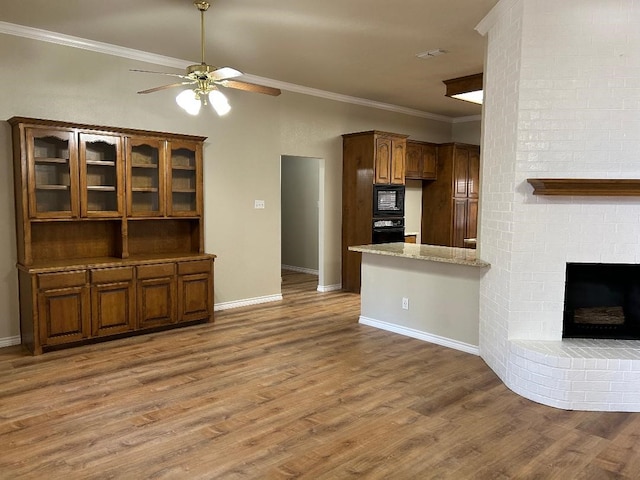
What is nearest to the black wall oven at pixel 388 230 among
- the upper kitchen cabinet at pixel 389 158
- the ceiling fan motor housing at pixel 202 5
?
the upper kitchen cabinet at pixel 389 158

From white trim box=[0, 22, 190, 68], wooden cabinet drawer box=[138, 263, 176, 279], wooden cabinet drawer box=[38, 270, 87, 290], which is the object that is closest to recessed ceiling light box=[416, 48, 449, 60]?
white trim box=[0, 22, 190, 68]

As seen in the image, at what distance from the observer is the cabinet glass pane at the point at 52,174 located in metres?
4.33

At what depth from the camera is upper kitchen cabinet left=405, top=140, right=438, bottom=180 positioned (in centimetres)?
782

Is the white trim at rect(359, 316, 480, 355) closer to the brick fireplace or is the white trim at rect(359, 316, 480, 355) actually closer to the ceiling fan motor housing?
the brick fireplace

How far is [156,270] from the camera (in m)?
4.82

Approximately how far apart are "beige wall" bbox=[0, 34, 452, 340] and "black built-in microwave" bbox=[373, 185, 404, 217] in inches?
25.9

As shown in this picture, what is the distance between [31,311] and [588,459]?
4291 millimetres

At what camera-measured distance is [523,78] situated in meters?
3.41

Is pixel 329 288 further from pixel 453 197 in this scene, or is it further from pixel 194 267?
pixel 453 197

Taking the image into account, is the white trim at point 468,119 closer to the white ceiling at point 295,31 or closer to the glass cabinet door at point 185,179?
the white ceiling at point 295,31

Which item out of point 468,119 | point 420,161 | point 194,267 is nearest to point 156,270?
point 194,267

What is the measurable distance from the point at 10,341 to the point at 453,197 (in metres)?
6.61

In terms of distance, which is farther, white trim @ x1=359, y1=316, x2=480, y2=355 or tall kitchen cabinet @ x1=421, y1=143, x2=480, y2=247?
tall kitchen cabinet @ x1=421, y1=143, x2=480, y2=247

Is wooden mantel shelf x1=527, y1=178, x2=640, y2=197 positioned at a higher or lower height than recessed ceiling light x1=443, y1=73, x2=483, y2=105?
lower
